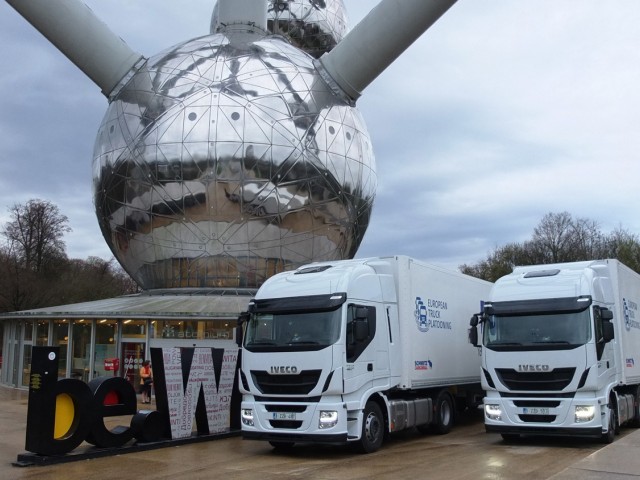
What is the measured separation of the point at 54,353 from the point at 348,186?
13.4 meters

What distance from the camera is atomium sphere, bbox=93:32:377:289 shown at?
2089 cm

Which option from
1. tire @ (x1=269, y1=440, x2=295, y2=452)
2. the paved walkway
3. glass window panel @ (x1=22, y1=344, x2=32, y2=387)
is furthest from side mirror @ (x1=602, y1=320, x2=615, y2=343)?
glass window panel @ (x1=22, y1=344, x2=32, y2=387)

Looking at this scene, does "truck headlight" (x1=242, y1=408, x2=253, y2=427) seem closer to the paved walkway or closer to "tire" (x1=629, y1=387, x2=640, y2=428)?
the paved walkway

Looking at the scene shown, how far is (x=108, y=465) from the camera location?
10.6m

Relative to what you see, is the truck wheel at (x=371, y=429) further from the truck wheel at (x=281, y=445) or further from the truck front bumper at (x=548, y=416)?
the truck front bumper at (x=548, y=416)

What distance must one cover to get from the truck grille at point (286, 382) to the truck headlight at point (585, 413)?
4.79 meters

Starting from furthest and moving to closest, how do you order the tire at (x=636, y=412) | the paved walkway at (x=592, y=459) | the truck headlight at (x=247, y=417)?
the tire at (x=636, y=412), the truck headlight at (x=247, y=417), the paved walkway at (x=592, y=459)

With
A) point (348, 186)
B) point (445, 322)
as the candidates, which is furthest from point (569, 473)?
point (348, 186)

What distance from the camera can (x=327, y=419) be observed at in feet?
35.9

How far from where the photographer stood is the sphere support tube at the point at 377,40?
20.9 meters

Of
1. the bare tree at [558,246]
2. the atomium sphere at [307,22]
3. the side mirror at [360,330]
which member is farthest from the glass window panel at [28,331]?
the bare tree at [558,246]

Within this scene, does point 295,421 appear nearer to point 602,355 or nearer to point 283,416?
point 283,416

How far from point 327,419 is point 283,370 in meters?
Answer: 1.13


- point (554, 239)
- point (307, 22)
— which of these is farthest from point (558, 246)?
point (307, 22)
